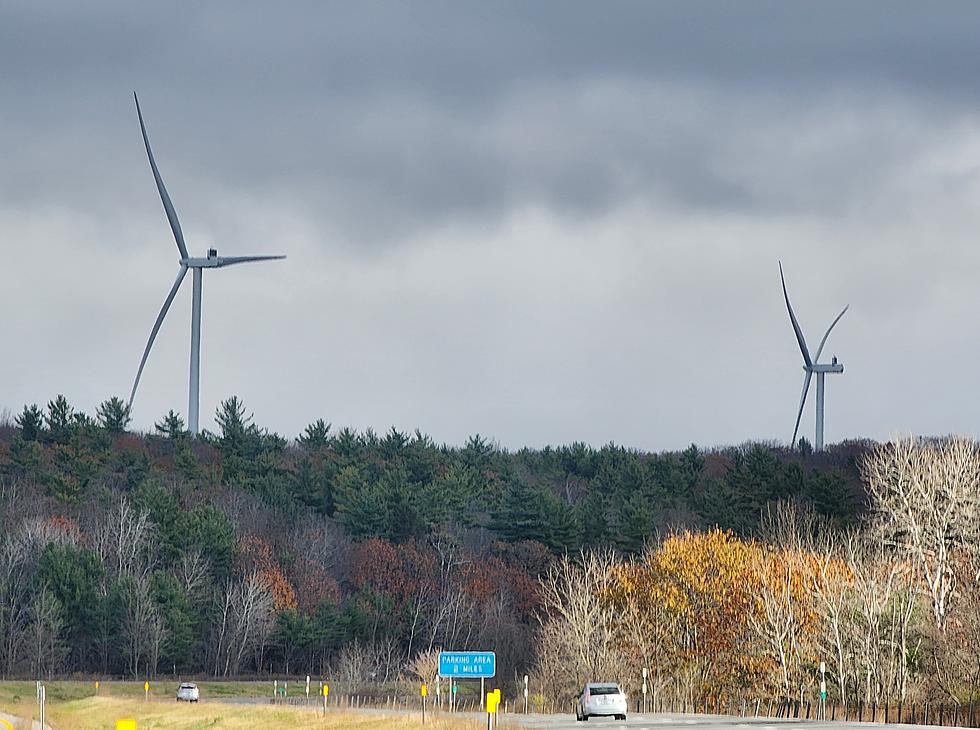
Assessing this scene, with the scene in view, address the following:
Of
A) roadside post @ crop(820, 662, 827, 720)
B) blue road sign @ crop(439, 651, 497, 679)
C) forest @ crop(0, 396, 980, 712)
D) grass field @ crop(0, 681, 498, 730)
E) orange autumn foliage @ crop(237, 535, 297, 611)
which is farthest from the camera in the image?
orange autumn foliage @ crop(237, 535, 297, 611)

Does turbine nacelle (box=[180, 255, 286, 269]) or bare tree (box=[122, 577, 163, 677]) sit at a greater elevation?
turbine nacelle (box=[180, 255, 286, 269])

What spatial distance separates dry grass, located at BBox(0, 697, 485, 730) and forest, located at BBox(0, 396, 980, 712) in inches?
882

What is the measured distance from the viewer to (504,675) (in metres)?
130

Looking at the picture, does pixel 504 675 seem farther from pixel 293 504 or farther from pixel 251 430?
pixel 251 430

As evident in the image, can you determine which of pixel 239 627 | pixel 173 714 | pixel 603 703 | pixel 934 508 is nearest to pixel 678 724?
pixel 603 703

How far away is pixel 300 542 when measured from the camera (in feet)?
516

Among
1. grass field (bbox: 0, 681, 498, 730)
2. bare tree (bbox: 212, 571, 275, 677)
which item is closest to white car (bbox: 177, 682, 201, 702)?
grass field (bbox: 0, 681, 498, 730)

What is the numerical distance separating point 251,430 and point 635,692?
328 ft

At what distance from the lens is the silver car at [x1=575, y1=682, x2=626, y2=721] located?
2466 inches

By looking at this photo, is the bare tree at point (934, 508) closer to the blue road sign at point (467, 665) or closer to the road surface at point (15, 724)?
the road surface at point (15, 724)

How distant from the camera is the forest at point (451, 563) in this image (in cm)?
8450

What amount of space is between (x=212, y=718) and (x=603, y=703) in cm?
1793

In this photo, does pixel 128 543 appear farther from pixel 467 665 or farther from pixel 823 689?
pixel 467 665

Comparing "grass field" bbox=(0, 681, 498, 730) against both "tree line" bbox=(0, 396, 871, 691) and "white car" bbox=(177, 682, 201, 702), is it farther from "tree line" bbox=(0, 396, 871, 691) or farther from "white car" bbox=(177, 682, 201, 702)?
"tree line" bbox=(0, 396, 871, 691)
